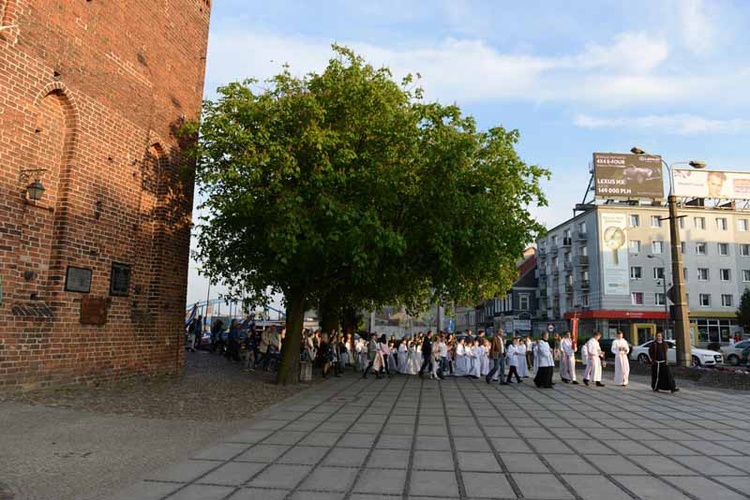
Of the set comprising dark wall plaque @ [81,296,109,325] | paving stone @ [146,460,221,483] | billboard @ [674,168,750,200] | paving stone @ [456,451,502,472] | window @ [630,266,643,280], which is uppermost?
billboard @ [674,168,750,200]

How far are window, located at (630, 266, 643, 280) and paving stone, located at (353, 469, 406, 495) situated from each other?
57388mm

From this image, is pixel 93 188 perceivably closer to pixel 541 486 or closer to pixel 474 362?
pixel 541 486

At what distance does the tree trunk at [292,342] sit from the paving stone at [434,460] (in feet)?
30.5

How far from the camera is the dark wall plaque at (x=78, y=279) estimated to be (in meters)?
11.8

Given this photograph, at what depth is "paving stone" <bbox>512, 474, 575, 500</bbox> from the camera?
525cm

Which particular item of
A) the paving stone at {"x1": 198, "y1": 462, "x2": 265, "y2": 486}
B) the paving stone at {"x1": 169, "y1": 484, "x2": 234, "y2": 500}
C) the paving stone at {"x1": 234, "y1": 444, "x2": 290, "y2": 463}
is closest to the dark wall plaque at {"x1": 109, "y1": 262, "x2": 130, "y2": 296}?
the paving stone at {"x1": 234, "y1": 444, "x2": 290, "y2": 463}

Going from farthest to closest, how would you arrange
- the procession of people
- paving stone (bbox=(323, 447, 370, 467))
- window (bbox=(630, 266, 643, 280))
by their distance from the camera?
window (bbox=(630, 266, 643, 280)) < the procession of people < paving stone (bbox=(323, 447, 370, 467))

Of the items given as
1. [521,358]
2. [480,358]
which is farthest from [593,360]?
[480,358]

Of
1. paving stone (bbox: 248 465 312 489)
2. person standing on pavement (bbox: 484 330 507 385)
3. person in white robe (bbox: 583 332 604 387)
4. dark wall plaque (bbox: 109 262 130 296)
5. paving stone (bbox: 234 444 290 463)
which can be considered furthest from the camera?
person standing on pavement (bbox: 484 330 507 385)

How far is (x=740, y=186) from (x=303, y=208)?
56866mm

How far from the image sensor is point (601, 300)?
5588cm

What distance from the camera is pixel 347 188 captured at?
14.6m

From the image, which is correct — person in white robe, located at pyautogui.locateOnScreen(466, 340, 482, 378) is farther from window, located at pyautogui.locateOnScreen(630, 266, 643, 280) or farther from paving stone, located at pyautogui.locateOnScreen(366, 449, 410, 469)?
window, located at pyautogui.locateOnScreen(630, 266, 643, 280)

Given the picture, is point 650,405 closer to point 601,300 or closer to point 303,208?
point 303,208
